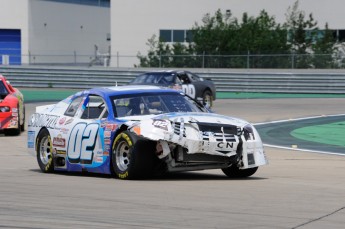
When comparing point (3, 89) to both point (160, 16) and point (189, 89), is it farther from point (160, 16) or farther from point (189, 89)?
point (160, 16)

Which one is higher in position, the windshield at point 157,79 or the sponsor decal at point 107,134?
the sponsor decal at point 107,134

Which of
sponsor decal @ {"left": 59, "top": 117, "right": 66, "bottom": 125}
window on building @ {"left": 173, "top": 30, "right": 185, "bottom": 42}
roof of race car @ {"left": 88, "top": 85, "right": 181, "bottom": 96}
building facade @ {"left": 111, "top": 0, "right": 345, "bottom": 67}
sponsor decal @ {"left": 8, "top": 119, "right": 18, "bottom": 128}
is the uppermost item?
building facade @ {"left": 111, "top": 0, "right": 345, "bottom": 67}

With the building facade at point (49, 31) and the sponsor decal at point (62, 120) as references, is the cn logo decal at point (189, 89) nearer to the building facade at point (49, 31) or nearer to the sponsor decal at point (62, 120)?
the sponsor decal at point (62, 120)

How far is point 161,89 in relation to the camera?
14195 millimetres

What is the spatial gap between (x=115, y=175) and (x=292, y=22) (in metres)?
45.4

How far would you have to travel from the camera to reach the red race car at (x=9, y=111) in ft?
72.0

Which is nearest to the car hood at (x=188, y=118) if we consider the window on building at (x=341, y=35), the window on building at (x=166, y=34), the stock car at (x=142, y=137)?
the stock car at (x=142, y=137)

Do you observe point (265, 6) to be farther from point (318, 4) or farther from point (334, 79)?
point (334, 79)

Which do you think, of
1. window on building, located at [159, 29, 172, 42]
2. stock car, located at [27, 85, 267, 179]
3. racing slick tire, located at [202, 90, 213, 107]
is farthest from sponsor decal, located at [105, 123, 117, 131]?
window on building, located at [159, 29, 172, 42]

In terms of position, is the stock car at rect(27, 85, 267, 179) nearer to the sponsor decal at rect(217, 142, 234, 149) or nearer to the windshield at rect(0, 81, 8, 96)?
the sponsor decal at rect(217, 142, 234, 149)

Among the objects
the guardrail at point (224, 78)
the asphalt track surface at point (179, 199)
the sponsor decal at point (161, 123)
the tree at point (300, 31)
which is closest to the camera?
the asphalt track surface at point (179, 199)

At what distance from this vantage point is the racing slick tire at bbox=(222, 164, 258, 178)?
13.4 metres

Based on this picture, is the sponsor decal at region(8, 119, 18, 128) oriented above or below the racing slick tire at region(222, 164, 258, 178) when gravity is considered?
below

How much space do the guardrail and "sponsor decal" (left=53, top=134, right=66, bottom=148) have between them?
1110 inches
